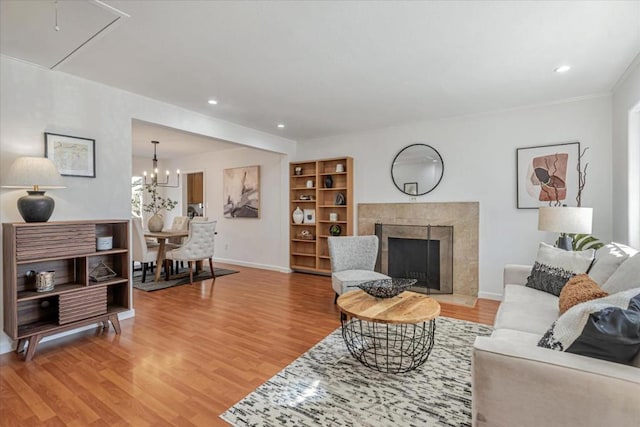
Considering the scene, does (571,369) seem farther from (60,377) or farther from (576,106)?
(576,106)

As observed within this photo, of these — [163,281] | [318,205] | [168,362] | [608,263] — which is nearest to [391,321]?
[608,263]

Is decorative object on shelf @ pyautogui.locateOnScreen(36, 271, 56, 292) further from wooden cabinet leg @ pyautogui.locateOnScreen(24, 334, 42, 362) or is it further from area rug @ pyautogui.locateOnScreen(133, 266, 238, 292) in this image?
area rug @ pyautogui.locateOnScreen(133, 266, 238, 292)

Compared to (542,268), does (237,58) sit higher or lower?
→ higher

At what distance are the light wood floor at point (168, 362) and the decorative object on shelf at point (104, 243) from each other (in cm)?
84

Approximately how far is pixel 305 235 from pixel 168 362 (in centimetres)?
359

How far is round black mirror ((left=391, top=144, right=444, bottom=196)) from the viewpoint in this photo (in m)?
4.51

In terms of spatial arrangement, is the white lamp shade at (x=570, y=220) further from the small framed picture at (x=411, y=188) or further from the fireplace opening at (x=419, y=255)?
the small framed picture at (x=411, y=188)

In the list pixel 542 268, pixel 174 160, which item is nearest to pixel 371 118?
pixel 542 268

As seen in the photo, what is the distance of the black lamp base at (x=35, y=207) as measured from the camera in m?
2.48

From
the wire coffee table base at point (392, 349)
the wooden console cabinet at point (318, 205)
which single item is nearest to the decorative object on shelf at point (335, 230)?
the wooden console cabinet at point (318, 205)

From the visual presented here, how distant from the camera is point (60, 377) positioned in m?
2.18

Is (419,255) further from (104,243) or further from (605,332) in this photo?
(104,243)

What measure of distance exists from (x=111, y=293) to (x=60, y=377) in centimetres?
125

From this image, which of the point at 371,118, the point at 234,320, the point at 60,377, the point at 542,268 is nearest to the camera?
the point at 60,377
